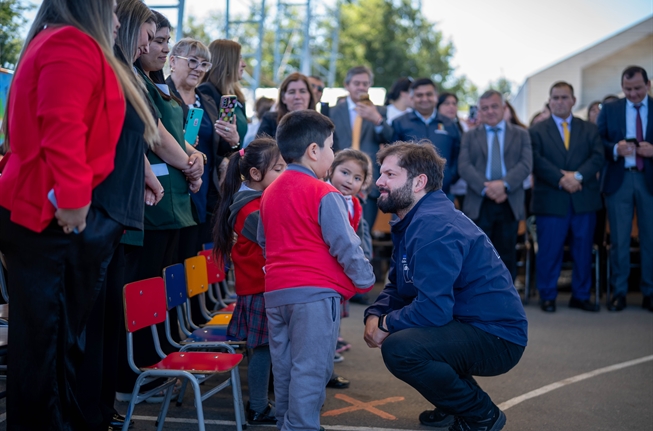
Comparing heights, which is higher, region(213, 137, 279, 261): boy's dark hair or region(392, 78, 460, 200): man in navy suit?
region(392, 78, 460, 200): man in navy suit

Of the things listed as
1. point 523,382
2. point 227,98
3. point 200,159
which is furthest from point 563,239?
point 200,159

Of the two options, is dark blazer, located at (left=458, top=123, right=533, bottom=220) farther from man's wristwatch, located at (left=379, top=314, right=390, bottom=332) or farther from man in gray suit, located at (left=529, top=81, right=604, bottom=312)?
man's wristwatch, located at (left=379, top=314, right=390, bottom=332)

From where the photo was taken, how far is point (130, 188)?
9.14 ft

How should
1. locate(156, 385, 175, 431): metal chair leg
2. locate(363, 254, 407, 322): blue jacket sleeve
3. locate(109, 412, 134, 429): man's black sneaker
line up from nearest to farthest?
1. locate(156, 385, 175, 431): metal chair leg
2. locate(109, 412, 134, 429): man's black sneaker
3. locate(363, 254, 407, 322): blue jacket sleeve

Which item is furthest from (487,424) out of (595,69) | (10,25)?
(595,69)

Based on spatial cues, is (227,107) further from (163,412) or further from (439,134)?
(439,134)

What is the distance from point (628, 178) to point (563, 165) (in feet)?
2.25

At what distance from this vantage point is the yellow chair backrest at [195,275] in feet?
13.6

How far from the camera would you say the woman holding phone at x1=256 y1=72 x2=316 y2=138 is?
595cm

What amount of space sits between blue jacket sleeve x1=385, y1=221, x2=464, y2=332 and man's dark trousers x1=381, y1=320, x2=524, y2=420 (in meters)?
0.08

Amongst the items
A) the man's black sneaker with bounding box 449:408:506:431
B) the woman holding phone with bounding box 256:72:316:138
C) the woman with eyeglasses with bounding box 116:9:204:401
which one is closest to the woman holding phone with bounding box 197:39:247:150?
the woman holding phone with bounding box 256:72:316:138

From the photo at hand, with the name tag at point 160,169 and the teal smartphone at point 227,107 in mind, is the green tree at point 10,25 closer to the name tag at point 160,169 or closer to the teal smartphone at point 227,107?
the teal smartphone at point 227,107

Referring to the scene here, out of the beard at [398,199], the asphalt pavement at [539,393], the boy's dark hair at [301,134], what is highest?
the boy's dark hair at [301,134]

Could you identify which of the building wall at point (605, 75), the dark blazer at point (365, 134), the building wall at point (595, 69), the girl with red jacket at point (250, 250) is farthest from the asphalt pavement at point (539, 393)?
the building wall at point (605, 75)
